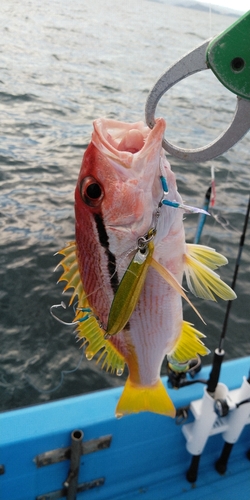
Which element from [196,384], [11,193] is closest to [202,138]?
[11,193]

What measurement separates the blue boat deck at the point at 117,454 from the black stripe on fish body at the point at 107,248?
1.32 m

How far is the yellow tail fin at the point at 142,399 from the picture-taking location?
178cm

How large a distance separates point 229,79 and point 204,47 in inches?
4.8

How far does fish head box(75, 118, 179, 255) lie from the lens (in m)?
1.29

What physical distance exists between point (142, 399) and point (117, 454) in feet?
3.39

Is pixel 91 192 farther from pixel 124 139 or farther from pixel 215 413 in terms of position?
pixel 215 413

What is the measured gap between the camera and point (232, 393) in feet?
9.13

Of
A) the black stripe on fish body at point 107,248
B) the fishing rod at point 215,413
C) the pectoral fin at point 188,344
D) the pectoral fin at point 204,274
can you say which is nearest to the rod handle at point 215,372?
the fishing rod at point 215,413

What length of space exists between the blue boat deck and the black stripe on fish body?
1.32 m

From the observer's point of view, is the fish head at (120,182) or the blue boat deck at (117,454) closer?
the fish head at (120,182)

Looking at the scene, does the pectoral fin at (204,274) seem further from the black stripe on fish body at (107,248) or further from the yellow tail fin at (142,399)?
the yellow tail fin at (142,399)

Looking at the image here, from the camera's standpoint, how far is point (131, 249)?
1.37 meters

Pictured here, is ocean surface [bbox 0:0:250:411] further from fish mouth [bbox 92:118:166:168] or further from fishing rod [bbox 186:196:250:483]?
fishing rod [bbox 186:196:250:483]

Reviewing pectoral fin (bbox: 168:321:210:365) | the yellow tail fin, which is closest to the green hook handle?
pectoral fin (bbox: 168:321:210:365)
